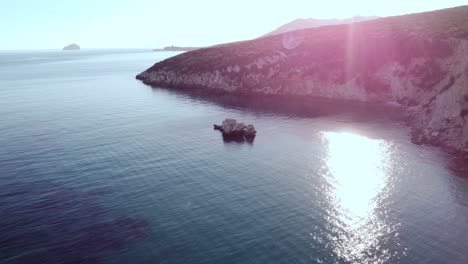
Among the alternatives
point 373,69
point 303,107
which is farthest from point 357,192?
point 373,69

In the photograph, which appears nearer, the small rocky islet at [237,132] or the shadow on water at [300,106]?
the small rocky islet at [237,132]

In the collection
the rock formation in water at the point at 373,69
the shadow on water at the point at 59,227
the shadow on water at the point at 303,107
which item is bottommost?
the shadow on water at the point at 59,227

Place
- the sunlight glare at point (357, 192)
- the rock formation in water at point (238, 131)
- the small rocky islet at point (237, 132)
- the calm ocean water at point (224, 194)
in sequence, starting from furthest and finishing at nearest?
the rock formation in water at point (238, 131)
the small rocky islet at point (237, 132)
the sunlight glare at point (357, 192)
the calm ocean water at point (224, 194)

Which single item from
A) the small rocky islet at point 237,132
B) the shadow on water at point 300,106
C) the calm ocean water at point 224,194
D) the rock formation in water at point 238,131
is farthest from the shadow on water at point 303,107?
the calm ocean water at point 224,194

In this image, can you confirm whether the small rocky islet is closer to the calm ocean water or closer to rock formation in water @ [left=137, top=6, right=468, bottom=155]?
the calm ocean water

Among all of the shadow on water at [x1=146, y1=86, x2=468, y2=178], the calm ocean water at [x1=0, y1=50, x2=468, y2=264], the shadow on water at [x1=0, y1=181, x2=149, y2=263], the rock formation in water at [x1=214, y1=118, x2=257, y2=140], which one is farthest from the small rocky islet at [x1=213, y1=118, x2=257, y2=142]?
the shadow on water at [x1=0, y1=181, x2=149, y2=263]

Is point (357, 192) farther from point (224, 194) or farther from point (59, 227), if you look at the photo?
point (59, 227)

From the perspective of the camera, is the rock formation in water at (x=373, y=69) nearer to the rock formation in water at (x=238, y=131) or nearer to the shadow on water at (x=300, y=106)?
the shadow on water at (x=300, y=106)
